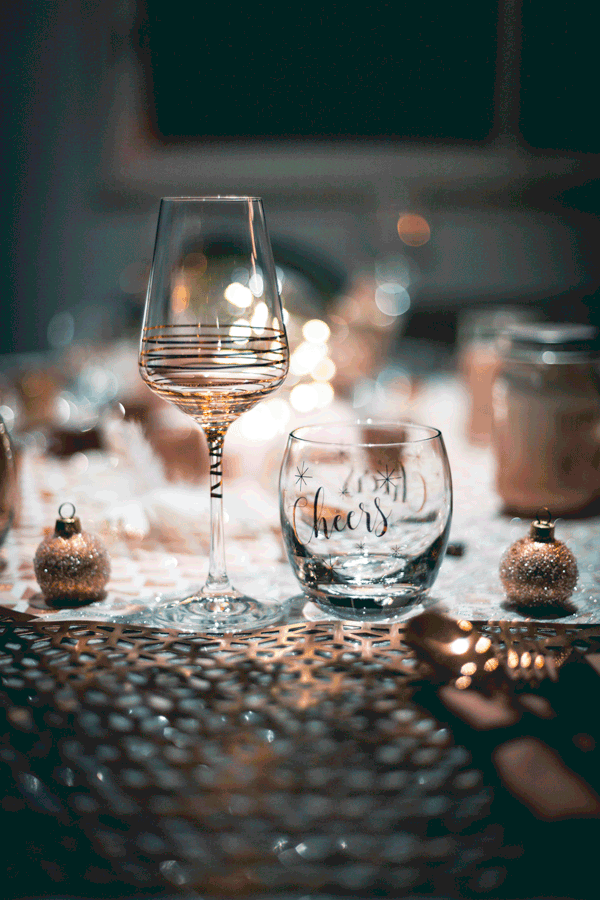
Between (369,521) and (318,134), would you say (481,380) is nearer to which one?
(369,521)

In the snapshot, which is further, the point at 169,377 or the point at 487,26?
the point at 487,26

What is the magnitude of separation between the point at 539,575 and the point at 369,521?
0.37ft

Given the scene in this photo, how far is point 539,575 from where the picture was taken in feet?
1.59

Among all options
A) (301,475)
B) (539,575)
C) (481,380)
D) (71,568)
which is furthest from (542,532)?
(481,380)

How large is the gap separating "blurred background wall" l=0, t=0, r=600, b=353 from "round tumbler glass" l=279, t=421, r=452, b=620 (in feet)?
5.58

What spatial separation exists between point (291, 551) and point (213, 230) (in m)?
0.18

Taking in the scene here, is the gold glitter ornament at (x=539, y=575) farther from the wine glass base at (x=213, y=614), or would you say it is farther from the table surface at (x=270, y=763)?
the wine glass base at (x=213, y=614)

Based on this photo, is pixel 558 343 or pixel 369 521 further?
pixel 558 343

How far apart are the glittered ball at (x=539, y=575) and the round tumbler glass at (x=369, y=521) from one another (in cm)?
6

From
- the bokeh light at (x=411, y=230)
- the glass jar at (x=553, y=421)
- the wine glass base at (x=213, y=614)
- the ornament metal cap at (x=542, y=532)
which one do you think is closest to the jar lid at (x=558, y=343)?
the glass jar at (x=553, y=421)

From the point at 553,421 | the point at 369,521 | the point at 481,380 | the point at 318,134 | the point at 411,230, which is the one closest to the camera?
the point at 369,521

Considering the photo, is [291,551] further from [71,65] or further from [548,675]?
[71,65]

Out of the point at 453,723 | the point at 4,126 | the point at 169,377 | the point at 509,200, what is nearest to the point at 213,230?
the point at 169,377

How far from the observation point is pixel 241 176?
2.30m
